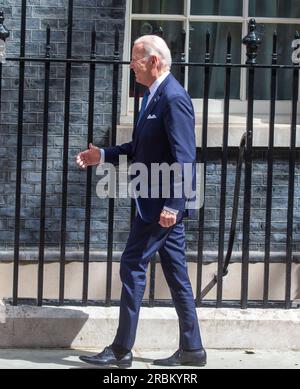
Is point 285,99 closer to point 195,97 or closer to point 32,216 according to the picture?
point 195,97

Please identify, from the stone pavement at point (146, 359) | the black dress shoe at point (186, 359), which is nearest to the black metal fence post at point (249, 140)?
the stone pavement at point (146, 359)

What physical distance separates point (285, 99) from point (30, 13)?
2191 millimetres

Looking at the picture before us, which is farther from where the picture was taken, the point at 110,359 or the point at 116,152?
the point at 116,152

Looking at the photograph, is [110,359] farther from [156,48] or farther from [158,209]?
[156,48]

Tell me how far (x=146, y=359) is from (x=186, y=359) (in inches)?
13.6

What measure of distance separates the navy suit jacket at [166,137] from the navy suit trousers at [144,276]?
0.38ft

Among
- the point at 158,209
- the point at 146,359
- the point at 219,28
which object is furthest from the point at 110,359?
the point at 219,28

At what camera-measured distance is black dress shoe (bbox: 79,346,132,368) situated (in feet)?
18.9

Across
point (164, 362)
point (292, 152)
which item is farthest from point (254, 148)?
point (164, 362)

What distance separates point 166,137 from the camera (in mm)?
5562

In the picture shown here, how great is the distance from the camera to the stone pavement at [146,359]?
Answer: 19.4 feet

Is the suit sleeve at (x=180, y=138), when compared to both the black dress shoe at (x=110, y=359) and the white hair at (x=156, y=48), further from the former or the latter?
the black dress shoe at (x=110, y=359)

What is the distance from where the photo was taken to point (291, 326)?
6340mm

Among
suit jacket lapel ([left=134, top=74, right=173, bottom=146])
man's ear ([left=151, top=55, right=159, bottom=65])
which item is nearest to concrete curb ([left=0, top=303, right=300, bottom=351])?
suit jacket lapel ([left=134, top=74, right=173, bottom=146])
